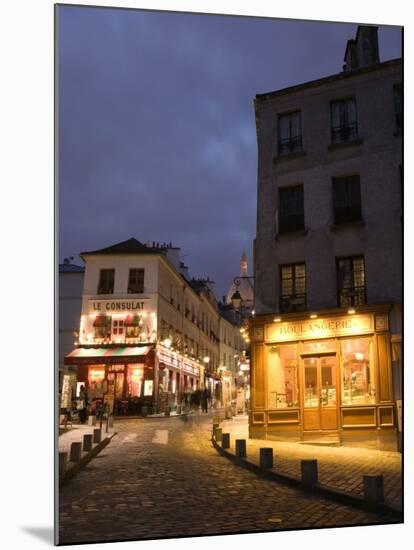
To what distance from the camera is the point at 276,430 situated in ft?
22.8

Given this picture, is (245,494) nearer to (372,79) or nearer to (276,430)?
(276,430)

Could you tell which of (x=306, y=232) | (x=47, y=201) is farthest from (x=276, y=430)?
(x=47, y=201)

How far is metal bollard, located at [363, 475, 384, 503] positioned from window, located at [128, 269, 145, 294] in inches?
105

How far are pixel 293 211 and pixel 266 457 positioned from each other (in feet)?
9.65

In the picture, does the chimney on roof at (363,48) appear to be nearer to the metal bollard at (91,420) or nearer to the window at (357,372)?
the window at (357,372)

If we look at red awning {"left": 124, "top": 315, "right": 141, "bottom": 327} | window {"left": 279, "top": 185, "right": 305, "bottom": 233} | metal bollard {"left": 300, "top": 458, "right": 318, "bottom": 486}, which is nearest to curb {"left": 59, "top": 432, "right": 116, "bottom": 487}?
red awning {"left": 124, "top": 315, "right": 141, "bottom": 327}

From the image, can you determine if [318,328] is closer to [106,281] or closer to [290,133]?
[290,133]

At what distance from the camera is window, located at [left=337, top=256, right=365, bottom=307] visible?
7.95m

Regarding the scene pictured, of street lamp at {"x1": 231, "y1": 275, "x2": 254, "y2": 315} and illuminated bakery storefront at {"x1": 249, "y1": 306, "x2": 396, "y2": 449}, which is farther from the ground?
street lamp at {"x1": 231, "y1": 275, "x2": 254, "y2": 315}

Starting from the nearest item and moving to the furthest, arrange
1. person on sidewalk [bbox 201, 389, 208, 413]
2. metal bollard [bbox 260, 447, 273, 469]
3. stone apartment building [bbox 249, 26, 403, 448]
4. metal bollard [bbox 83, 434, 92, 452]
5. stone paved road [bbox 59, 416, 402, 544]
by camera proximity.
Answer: metal bollard [bbox 83, 434, 92, 452] < stone paved road [bbox 59, 416, 402, 544] < person on sidewalk [bbox 201, 389, 208, 413] < metal bollard [bbox 260, 447, 273, 469] < stone apartment building [bbox 249, 26, 403, 448]

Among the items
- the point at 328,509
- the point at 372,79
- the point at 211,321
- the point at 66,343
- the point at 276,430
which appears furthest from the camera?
Result: the point at 372,79

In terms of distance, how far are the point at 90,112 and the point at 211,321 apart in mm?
2355

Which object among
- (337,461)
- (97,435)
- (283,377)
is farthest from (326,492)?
(97,435)

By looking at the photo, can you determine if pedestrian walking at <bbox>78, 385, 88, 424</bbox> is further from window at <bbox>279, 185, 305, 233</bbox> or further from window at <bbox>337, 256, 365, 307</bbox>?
window at <bbox>337, 256, 365, 307</bbox>
